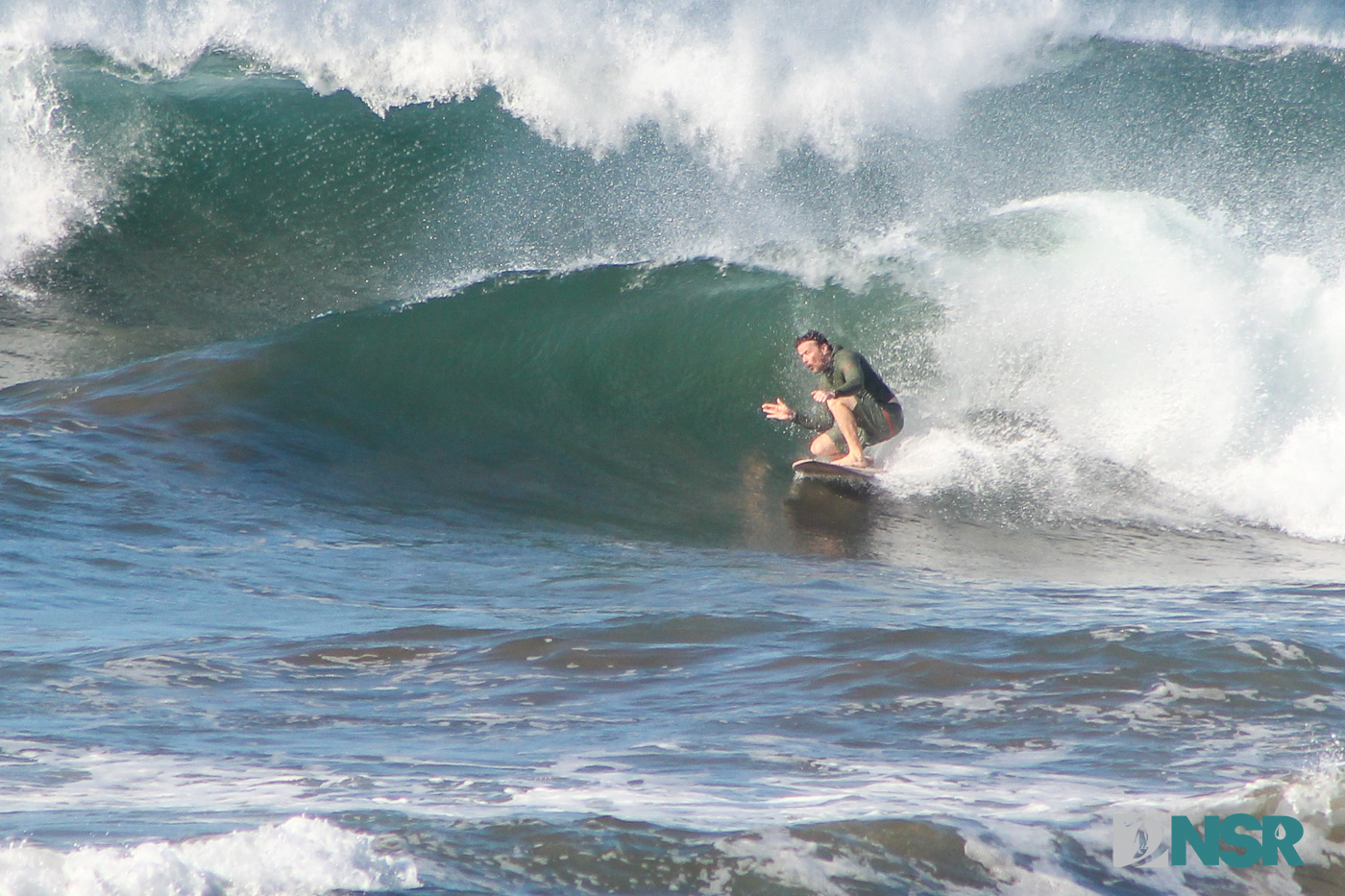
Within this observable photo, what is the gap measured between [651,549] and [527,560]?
2.64 feet

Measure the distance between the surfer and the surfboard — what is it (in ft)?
0.15

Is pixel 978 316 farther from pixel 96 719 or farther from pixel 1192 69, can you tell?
pixel 96 719

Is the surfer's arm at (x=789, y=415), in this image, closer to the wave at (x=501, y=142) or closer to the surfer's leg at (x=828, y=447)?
the surfer's leg at (x=828, y=447)

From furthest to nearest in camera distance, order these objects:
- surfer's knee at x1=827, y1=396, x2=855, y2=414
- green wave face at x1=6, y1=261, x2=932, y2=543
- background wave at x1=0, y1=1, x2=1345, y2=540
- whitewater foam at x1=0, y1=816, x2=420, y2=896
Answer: background wave at x1=0, y1=1, x2=1345, y2=540, surfer's knee at x1=827, y1=396, x2=855, y2=414, green wave face at x1=6, y1=261, x2=932, y2=543, whitewater foam at x1=0, y1=816, x2=420, y2=896

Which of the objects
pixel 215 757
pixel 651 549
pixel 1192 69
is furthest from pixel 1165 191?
pixel 215 757

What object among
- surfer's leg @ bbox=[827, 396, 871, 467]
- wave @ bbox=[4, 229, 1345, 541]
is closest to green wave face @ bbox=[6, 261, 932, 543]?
wave @ bbox=[4, 229, 1345, 541]

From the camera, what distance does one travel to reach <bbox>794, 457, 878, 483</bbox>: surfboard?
26.9 feet

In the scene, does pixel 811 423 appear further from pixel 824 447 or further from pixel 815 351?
pixel 815 351

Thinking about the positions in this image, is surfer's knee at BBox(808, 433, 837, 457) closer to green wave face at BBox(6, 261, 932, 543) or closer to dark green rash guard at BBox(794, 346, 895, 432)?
dark green rash guard at BBox(794, 346, 895, 432)

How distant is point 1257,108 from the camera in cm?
1335

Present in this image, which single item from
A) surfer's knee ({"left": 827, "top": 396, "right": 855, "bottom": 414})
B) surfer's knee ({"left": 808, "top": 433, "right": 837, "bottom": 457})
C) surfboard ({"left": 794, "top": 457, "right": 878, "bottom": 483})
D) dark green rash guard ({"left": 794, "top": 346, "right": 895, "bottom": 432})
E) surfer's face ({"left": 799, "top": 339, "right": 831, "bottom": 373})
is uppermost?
surfer's face ({"left": 799, "top": 339, "right": 831, "bottom": 373})

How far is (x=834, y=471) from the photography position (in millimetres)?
8219

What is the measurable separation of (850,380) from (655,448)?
5.03 feet

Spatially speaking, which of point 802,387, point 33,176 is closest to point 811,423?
point 802,387
